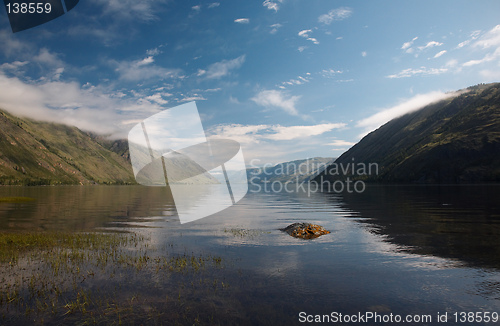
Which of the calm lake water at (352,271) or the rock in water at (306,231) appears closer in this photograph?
the calm lake water at (352,271)

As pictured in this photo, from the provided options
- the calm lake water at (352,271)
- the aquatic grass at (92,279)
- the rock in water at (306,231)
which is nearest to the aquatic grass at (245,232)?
the calm lake water at (352,271)

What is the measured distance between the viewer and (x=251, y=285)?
713 inches

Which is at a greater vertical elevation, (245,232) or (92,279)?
(92,279)

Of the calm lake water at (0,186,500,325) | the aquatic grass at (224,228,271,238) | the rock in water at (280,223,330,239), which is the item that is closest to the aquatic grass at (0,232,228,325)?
the calm lake water at (0,186,500,325)

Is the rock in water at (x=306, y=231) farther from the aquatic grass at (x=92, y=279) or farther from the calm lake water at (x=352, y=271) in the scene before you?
the aquatic grass at (x=92, y=279)

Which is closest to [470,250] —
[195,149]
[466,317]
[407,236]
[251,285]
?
[407,236]

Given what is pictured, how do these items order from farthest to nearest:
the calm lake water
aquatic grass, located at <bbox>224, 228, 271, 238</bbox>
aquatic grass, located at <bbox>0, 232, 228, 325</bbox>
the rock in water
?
1. aquatic grass, located at <bbox>224, 228, 271, 238</bbox>
2. the rock in water
3. the calm lake water
4. aquatic grass, located at <bbox>0, 232, 228, 325</bbox>

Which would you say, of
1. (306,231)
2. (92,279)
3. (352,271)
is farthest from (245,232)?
(92,279)

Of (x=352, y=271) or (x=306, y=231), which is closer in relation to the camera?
(x=352, y=271)

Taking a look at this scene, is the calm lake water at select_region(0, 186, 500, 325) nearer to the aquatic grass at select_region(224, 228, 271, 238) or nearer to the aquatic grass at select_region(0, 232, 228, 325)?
the aquatic grass at select_region(224, 228, 271, 238)

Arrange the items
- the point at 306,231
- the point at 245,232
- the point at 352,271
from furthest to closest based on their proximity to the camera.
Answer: the point at 245,232 < the point at 306,231 < the point at 352,271

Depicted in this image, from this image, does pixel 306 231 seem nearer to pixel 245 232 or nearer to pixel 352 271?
pixel 245 232

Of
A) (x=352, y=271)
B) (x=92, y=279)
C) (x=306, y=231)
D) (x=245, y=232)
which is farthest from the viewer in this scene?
(x=245, y=232)

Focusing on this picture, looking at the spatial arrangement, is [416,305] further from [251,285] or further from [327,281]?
[251,285]
